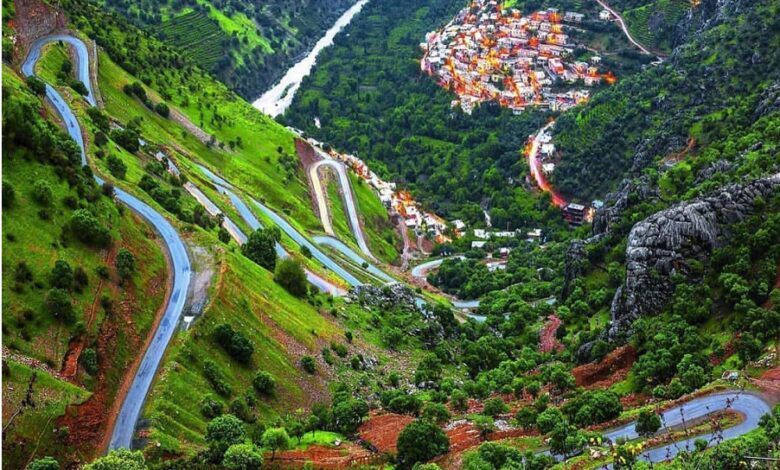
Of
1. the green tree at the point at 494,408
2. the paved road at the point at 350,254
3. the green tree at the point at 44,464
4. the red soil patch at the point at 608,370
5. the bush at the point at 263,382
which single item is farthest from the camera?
the paved road at the point at 350,254

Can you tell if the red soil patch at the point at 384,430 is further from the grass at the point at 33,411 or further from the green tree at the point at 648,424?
the grass at the point at 33,411

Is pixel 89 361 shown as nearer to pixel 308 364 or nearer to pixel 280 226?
Result: pixel 308 364

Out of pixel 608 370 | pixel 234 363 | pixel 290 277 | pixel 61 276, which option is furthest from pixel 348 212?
pixel 61 276

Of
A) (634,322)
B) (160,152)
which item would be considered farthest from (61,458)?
(160,152)

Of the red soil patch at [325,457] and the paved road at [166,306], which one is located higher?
the paved road at [166,306]

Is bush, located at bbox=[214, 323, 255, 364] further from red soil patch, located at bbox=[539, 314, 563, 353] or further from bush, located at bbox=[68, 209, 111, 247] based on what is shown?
red soil patch, located at bbox=[539, 314, 563, 353]

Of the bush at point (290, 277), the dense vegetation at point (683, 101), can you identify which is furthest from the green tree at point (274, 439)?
the dense vegetation at point (683, 101)

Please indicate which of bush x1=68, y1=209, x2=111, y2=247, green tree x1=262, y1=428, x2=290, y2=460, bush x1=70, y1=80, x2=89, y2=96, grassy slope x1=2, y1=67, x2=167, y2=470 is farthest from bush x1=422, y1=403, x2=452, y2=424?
bush x1=70, y1=80, x2=89, y2=96
